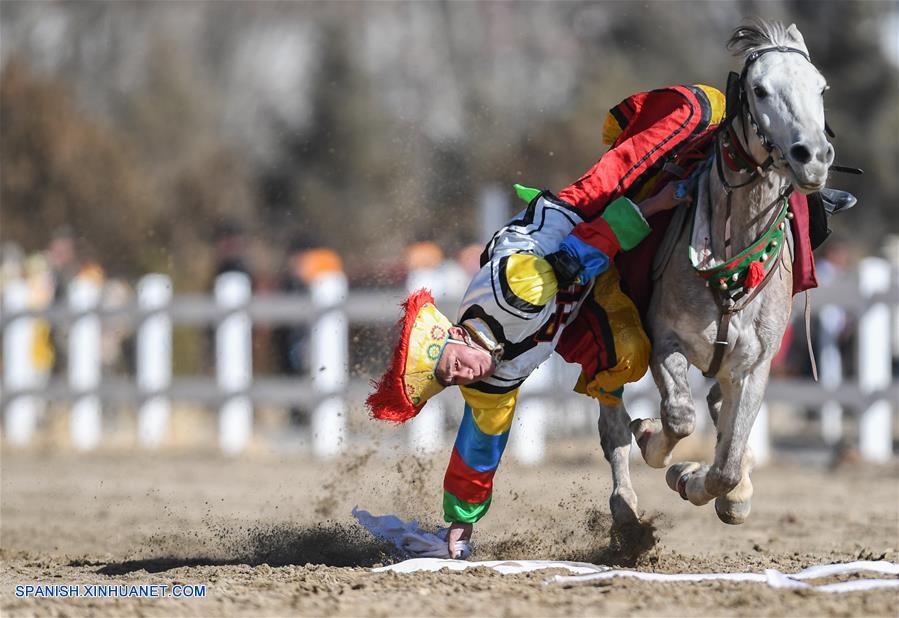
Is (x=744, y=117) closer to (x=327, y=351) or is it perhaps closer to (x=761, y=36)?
(x=761, y=36)

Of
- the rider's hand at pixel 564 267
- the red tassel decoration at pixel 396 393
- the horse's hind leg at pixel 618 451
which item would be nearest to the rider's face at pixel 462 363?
the red tassel decoration at pixel 396 393

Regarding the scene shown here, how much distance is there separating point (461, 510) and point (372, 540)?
704 millimetres

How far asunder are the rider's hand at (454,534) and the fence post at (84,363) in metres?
8.53

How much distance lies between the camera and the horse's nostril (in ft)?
13.9

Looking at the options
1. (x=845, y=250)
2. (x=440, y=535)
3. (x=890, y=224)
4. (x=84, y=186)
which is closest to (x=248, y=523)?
(x=440, y=535)

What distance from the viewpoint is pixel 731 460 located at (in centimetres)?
495

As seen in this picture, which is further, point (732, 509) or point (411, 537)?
point (411, 537)

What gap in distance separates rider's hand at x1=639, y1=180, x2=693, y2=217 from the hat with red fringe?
37.7 inches

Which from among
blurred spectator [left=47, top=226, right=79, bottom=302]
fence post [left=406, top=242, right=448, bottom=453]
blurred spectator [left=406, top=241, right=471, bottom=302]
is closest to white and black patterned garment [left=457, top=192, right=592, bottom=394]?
blurred spectator [left=406, top=241, right=471, bottom=302]

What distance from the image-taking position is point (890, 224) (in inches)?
1243

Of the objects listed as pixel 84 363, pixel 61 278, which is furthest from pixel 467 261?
pixel 61 278

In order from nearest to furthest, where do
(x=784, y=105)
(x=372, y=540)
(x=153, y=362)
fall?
1. (x=784, y=105)
2. (x=372, y=540)
3. (x=153, y=362)

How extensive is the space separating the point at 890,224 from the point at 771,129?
28.8 m

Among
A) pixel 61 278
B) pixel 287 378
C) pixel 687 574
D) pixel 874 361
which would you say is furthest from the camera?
pixel 61 278
